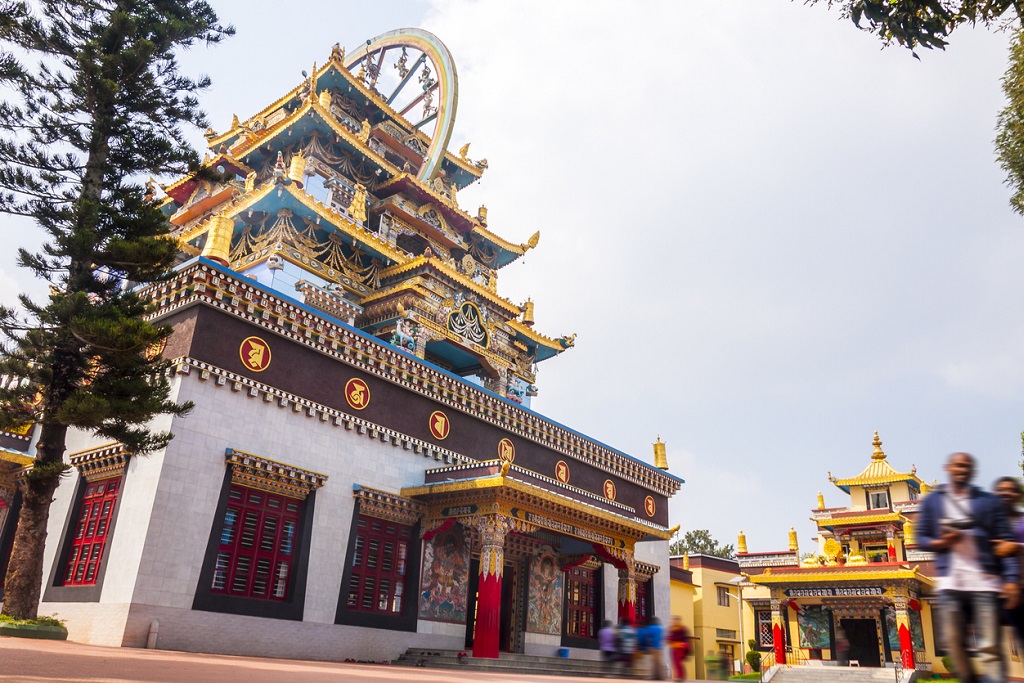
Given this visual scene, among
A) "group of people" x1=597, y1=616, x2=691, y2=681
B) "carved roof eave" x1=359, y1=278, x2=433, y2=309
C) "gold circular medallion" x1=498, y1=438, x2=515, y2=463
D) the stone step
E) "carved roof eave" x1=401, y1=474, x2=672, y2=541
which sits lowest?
the stone step

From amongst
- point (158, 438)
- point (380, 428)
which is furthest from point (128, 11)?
point (380, 428)

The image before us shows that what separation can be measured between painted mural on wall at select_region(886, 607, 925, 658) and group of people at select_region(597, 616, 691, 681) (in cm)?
2233

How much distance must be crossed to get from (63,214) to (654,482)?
2129 cm

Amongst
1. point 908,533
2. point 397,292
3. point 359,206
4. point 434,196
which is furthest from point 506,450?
point 908,533

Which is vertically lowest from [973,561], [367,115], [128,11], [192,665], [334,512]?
[192,665]

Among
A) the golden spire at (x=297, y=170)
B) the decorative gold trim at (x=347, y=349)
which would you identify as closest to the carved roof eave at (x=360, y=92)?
the golden spire at (x=297, y=170)

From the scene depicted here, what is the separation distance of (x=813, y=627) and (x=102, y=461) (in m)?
30.9

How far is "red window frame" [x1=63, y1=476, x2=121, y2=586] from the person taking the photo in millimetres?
13680

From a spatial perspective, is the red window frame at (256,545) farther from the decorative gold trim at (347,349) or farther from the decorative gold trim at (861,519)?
the decorative gold trim at (861,519)

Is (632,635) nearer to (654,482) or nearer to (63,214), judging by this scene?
(63,214)

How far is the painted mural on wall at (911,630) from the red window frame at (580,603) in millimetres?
16554

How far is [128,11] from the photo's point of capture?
41.3ft

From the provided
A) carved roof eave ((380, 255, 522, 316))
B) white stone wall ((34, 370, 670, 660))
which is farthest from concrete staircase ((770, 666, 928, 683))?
carved roof eave ((380, 255, 522, 316))

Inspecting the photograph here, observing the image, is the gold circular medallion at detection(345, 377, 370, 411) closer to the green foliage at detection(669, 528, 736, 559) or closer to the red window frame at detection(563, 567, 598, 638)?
the red window frame at detection(563, 567, 598, 638)
